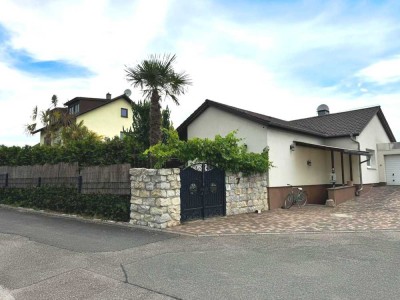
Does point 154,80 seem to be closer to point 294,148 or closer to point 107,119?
point 294,148

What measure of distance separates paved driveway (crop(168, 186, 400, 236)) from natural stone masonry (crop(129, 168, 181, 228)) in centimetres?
50

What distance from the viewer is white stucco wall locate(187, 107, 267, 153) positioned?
540 inches

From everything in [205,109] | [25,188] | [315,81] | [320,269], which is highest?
[315,81]

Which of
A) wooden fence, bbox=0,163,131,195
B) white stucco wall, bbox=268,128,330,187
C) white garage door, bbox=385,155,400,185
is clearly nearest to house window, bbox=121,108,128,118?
wooden fence, bbox=0,163,131,195

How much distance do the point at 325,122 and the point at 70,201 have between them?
54.7ft

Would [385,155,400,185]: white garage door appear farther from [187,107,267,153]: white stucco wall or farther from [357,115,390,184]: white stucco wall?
[187,107,267,153]: white stucco wall

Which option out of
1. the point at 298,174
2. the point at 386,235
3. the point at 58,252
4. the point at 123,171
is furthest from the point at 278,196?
the point at 58,252

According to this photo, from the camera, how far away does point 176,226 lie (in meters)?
9.46

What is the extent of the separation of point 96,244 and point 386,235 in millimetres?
7391

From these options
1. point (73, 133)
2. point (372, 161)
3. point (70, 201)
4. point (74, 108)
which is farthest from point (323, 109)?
point (74, 108)

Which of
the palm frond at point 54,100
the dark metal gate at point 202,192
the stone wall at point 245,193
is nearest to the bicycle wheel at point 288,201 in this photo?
the stone wall at point 245,193

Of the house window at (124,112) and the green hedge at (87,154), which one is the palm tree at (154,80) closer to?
the green hedge at (87,154)

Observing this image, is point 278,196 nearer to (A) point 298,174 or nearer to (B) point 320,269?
(A) point 298,174

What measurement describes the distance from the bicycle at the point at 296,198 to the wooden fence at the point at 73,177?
24.5 ft
